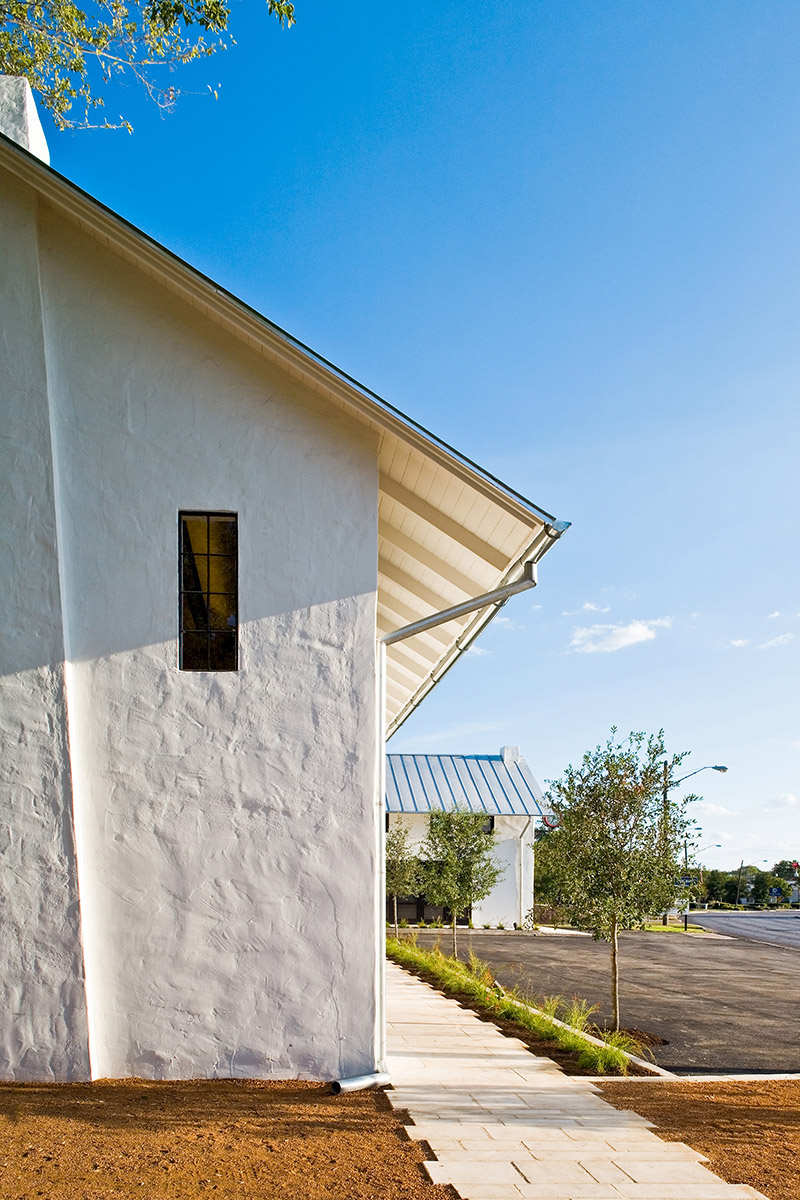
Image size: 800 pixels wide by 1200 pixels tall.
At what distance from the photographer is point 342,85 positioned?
9469 millimetres

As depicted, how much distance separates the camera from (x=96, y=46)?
36.0ft

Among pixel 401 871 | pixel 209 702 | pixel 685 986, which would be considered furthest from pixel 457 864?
pixel 209 702

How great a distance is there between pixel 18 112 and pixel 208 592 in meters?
4.60

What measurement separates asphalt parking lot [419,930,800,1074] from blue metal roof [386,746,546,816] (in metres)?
4.90

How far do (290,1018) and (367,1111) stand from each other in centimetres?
96

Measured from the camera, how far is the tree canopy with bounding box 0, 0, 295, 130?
10.6 meters

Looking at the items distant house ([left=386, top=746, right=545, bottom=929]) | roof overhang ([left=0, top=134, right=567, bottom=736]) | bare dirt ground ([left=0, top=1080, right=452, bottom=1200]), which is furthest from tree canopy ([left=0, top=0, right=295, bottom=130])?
distant house ([left=386, top=746, right=545, bottom=929])

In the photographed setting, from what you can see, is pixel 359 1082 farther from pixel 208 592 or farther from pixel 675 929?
pixel 675 929

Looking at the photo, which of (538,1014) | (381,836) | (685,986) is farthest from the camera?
(685,986)

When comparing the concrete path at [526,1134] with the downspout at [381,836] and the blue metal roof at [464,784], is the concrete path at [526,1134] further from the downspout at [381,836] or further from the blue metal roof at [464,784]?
the blue metal roof at [464,784]

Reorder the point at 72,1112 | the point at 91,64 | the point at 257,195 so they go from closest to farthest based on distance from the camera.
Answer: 1. the point at 72,1112
2. the point at 257,195
3. the point at 91,64

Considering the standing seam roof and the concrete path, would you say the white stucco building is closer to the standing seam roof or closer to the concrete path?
the concrete path

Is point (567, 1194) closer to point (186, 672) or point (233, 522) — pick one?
point (186, 672)

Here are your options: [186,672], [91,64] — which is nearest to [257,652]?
[186,672]
